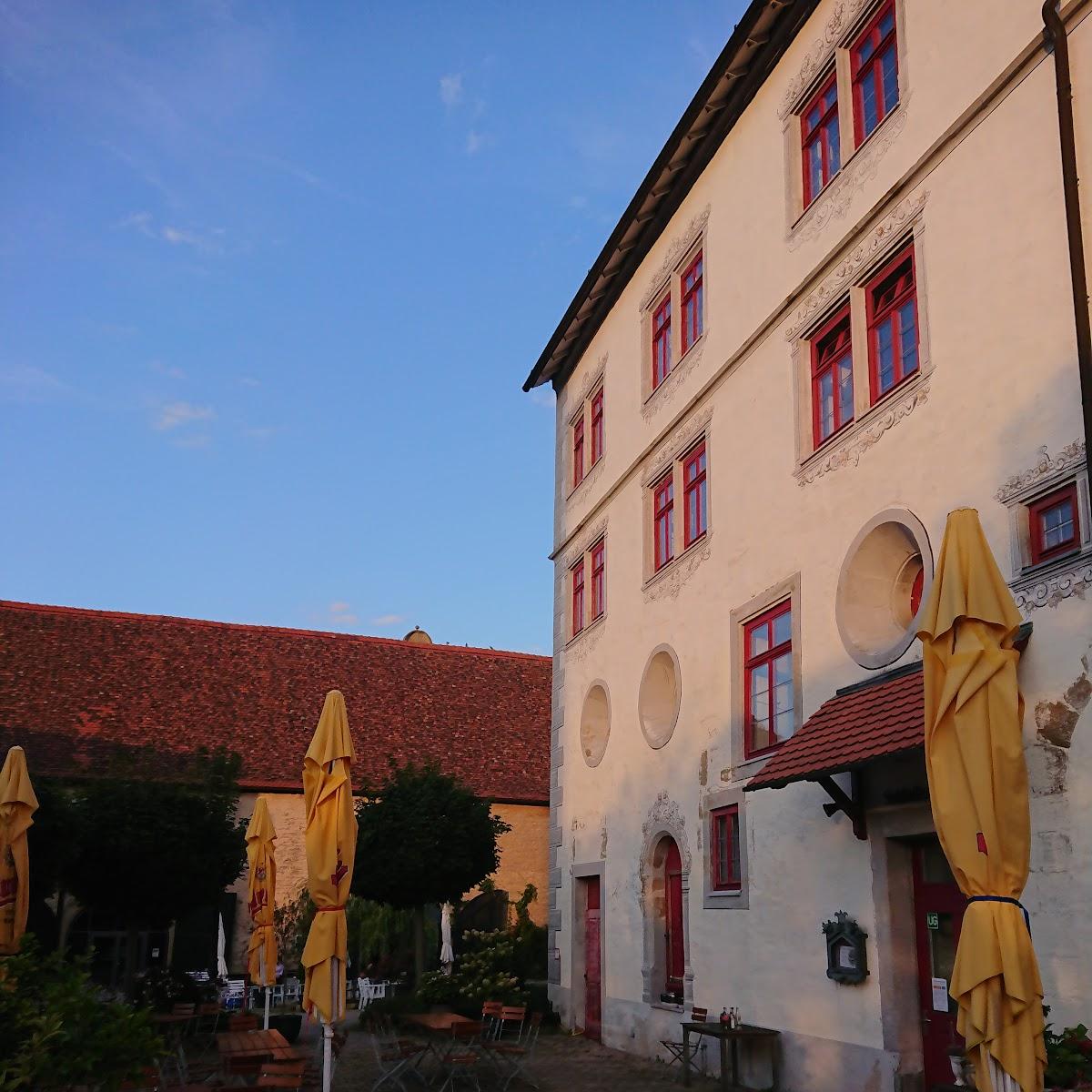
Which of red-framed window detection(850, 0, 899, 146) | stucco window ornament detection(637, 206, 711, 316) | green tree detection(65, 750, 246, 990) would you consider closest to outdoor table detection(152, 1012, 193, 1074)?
green tree detection(65, 750, 246, 990)

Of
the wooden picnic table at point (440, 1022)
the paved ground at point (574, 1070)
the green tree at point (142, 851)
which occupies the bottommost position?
the paved ground at point (574, 1070)

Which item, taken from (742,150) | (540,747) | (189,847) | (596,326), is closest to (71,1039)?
(189,847)

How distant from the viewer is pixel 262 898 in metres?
15.9

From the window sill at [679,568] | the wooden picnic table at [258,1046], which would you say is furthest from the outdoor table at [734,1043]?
the window sill at [679,568]

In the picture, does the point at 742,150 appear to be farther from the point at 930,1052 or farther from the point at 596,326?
the point at 930,1052

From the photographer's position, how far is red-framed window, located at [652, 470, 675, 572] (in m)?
15.8

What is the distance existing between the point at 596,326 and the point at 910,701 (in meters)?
11.9

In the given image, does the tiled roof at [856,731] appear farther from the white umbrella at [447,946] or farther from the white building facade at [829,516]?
the white umbrella at [447,946]

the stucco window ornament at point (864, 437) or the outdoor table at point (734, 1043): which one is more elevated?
the stucco window ornament at point (864, 437)

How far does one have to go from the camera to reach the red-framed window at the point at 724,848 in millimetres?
12984

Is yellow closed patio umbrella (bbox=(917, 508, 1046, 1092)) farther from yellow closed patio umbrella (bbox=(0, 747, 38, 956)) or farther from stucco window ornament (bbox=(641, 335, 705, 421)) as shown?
yellow closed patio umbrella (bbox=(0, 747, 38, 956))

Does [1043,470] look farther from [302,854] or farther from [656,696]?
[302,854]

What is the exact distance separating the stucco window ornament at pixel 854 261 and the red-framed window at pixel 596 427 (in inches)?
272

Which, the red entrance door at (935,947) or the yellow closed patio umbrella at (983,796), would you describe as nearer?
the yellow closed patio umbrella at (983,796)
